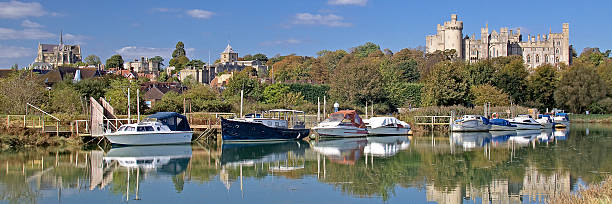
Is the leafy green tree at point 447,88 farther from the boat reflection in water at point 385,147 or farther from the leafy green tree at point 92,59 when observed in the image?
the leafy green tree at point 92,59

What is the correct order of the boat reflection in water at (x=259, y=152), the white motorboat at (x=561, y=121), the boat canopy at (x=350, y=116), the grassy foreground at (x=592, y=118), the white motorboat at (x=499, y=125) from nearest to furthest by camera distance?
the boat reflection in water at (x=259, y=152)
the boat canopy at (x=350, y=116)
the white motorboat at (x=499, y=125)
the white motorboat at (x=561, y=121)
the grassy foreground at (x=592, y=118)

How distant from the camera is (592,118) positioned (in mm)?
67250

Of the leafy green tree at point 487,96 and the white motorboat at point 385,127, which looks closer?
the white motorboat at point 385,127

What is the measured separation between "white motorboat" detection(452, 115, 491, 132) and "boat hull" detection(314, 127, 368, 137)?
9.88m

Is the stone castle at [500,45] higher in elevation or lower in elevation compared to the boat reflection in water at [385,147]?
higher

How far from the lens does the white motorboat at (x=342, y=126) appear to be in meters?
38.0

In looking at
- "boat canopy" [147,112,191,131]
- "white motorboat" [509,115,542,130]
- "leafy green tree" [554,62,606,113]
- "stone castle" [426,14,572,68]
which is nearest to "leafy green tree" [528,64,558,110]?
"leafy green tree" [554,62,606,113]

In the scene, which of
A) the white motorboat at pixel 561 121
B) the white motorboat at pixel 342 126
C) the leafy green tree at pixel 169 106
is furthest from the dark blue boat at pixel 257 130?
the white motorboat at pixel 561 121

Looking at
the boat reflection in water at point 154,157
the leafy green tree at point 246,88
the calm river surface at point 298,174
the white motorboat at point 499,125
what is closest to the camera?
the calm river surface at point 298,174

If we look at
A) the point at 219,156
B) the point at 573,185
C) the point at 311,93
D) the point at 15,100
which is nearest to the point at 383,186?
the point at 573,185

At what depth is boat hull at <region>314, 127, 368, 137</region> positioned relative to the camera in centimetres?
3797

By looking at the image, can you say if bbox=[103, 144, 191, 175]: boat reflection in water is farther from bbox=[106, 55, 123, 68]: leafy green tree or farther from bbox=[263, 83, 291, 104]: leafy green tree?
bbox=[106, 55, 123, 68]: leafy green tree

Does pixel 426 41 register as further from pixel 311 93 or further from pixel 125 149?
pixel 125 149

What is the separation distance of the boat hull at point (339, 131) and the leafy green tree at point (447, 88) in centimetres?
1853
